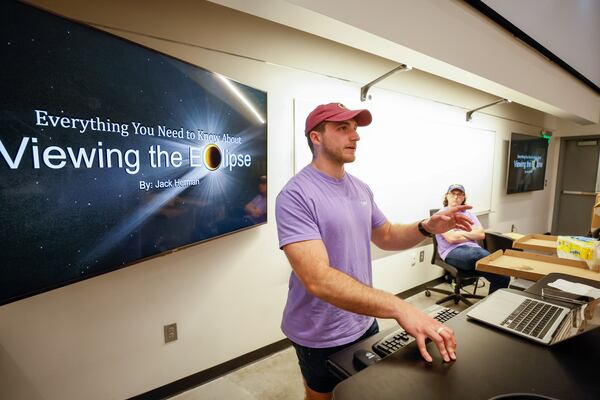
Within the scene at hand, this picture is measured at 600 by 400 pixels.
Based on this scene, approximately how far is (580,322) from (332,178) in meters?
0.89

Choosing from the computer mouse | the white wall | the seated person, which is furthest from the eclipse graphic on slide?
the seated person

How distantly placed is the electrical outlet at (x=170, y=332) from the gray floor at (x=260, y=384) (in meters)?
0.39

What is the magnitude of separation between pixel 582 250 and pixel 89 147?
2430 millimetres

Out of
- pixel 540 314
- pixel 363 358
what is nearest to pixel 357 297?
pixel 363 358

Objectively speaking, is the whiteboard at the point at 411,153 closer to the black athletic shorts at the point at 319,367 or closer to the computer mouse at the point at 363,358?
the black athletic shorts at the point at 319,367

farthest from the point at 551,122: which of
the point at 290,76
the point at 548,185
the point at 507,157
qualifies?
the point at 290,76

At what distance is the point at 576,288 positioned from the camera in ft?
3.85

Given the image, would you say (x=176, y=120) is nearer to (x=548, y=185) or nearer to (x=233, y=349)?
(x=233, y=349)

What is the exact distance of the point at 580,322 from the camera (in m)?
0.84

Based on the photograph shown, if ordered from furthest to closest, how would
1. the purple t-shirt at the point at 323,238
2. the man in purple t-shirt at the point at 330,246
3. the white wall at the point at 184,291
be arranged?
the white wall at the point at 184,291 < the purple t-shirt at the point at 323,238 < the man in purple t-shirt at the point at 330,246

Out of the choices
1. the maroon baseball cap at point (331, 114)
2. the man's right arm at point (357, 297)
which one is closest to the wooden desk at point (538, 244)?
the maroon baseball cap at point (331, 114)

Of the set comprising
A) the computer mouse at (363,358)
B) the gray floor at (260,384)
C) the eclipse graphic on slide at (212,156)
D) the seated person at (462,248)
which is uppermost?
the eclipse graphic on slide at (212,156)

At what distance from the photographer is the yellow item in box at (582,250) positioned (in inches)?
61.1

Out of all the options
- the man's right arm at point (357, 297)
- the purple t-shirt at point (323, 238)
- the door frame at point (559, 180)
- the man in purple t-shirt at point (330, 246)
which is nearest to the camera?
the man's right arm at point (357, 297)
